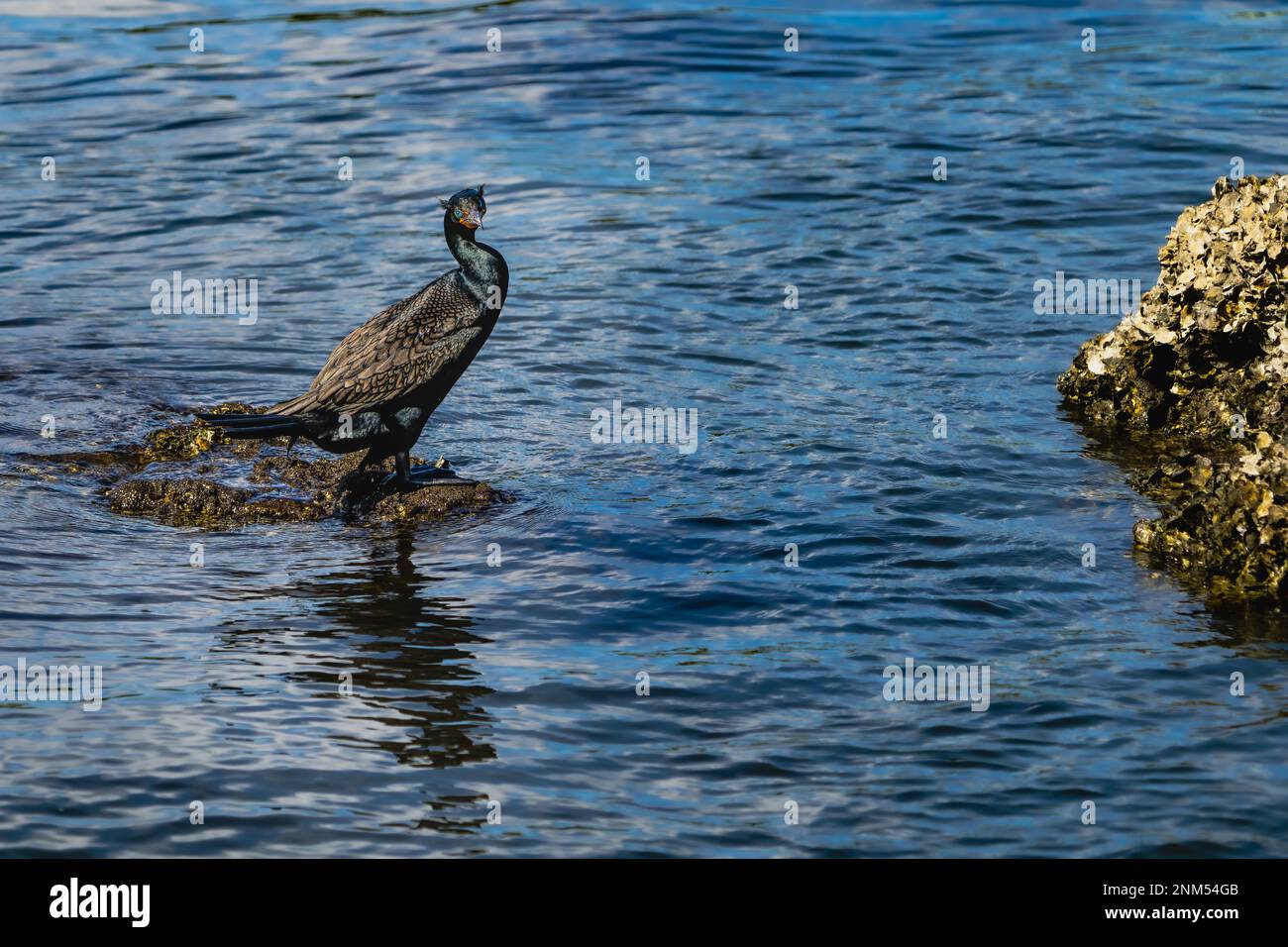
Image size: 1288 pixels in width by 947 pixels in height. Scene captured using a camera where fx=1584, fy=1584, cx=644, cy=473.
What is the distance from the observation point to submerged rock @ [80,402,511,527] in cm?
966

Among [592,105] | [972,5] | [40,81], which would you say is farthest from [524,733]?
[972,5]

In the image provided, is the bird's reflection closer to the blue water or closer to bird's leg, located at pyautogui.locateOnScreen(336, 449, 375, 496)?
the blue water

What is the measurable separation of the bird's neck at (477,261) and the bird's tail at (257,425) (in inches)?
50.9

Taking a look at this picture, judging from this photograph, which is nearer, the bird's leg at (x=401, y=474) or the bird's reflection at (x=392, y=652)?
the bird's reflection at (x=392, y=652)

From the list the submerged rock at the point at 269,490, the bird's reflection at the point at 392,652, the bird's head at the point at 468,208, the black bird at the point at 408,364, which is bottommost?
the bird's reflection at the point at 392,652

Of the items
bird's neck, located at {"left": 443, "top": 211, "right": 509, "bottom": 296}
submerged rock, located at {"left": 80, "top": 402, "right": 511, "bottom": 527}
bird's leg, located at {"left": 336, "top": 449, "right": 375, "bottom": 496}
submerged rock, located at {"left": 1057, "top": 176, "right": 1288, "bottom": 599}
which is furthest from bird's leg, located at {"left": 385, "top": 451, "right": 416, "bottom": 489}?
submerged rock, located at {"left": 1057, "top": 176, "right": 1288, "bottom": 599}

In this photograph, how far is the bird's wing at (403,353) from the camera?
9172mm

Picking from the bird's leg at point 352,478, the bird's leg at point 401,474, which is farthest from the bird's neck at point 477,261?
the bird's leg at point 352,478

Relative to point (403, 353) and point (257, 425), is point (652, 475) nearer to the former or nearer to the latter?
point (403, 353)

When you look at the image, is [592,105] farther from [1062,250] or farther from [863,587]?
[863,587]

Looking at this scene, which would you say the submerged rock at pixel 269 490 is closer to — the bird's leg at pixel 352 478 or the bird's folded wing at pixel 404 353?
the bird's leg at pixel 352 478

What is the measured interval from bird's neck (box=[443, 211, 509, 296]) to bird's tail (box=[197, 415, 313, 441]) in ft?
4.24

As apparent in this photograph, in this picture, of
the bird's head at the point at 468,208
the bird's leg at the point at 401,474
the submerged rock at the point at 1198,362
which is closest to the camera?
the bird's head at the point at 468,208

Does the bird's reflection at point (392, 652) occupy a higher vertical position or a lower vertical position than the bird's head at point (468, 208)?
lower
